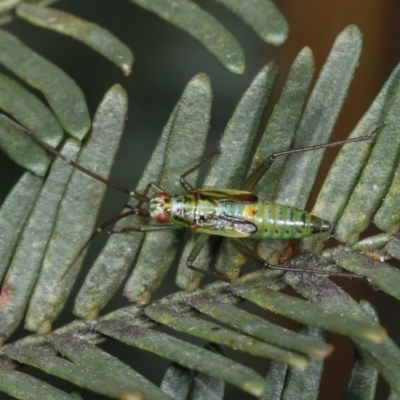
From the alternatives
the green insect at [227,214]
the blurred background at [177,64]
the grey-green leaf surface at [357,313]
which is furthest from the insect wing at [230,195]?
the blurred background at [177,64]

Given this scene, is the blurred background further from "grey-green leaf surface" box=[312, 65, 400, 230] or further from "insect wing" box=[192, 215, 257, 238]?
"grey-green leaf surface" box=[312, 65, 400, 230]

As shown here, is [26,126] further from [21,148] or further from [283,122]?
[283,122]

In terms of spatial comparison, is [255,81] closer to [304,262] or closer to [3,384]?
[304,262]

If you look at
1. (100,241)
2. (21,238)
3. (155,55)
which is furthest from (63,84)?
(155,55)

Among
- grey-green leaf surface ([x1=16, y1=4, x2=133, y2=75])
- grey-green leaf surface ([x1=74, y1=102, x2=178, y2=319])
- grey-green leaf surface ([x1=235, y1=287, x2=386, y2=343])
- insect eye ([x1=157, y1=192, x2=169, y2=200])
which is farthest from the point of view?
insect eye ([x1=157, y1=192, x2=169, y2=200])

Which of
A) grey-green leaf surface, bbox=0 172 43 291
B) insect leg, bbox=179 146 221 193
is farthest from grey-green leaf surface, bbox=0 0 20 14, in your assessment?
insect leg, bbox=179 146 221 193

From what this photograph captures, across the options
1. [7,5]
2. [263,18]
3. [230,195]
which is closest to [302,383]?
[230,195]

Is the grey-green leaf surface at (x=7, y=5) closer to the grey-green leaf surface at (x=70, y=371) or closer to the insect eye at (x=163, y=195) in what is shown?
the insect eye at (x=163, y=195)
